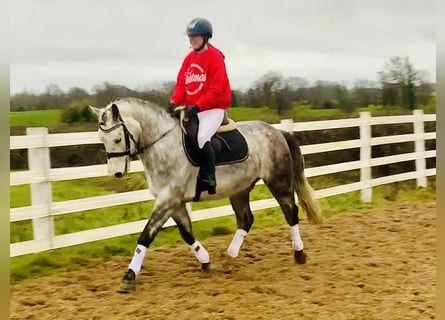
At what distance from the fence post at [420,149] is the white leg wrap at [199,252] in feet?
7.09

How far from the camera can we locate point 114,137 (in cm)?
296

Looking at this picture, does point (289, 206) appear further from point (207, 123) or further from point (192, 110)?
point (192, 110)

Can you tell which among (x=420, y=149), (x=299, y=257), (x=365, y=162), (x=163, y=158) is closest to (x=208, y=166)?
(x=163, y=158)

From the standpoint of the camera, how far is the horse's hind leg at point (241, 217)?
3497mm

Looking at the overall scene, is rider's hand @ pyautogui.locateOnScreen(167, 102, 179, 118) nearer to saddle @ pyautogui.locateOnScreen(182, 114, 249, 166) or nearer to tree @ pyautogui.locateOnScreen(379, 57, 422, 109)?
saddle @ pyautogui.locateOnScreen(182, 114, 249, 166)

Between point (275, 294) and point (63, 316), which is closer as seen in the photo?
point (63, 316)

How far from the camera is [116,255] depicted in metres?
3.49

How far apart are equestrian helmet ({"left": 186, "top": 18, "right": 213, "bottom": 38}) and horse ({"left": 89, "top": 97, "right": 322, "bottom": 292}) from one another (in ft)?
1.48

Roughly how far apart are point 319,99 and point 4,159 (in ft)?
6.89

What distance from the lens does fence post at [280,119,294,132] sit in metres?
3.89

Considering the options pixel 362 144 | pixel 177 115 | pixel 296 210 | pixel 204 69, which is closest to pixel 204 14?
pixel 204 69

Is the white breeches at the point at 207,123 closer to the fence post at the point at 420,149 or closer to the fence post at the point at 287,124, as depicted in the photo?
the fence post at the point at 287,124

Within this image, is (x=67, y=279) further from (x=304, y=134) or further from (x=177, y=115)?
(x=304, y=134)

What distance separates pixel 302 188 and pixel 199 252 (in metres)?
0.80
